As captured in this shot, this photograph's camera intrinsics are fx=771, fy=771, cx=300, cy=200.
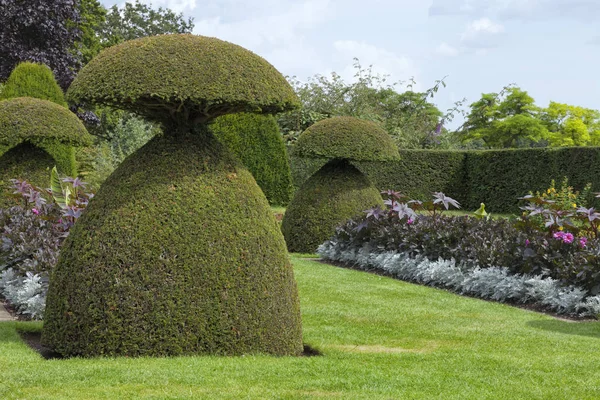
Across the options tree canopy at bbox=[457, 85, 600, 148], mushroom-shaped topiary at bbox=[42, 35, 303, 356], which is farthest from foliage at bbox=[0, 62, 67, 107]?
tree canopy at bbox=[457, 85, 600, 148]

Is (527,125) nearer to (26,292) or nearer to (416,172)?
(416,172)

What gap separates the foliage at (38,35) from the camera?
31812 mm

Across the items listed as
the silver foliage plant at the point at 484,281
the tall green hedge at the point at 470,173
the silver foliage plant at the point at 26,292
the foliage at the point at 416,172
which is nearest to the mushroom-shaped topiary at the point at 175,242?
the silver foliage plant at the point at 26,292

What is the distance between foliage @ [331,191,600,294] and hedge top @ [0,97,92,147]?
5.16m

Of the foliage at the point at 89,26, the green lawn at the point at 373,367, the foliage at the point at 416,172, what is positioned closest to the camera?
the green lawn at the point at 373,367

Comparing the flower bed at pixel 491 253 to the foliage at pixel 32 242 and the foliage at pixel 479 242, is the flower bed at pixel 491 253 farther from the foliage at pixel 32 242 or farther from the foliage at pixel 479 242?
the foliage at pixel 32 242

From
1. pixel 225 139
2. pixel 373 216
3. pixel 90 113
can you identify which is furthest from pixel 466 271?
pixel 90 113

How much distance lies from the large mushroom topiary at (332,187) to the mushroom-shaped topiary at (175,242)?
781 centimetres

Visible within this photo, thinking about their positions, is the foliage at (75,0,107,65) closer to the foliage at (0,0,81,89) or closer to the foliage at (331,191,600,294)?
the foliage at (0,0,81,89)

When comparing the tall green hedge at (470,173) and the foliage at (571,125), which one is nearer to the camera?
the tall green hedge at (470,173)

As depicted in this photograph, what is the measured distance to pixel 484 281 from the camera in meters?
10.2

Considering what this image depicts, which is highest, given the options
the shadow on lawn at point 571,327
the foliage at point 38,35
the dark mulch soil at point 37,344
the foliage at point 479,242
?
the foliage at point 38,35

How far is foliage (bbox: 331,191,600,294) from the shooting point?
30.8 ft

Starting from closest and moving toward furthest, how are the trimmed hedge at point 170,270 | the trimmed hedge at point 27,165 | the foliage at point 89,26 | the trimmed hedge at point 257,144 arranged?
the trimmed hedge at point 170,270 → the trimmed hedge at point 27,165 → the trimmed hedge at point 257,144 → the foliage at point 89,26
